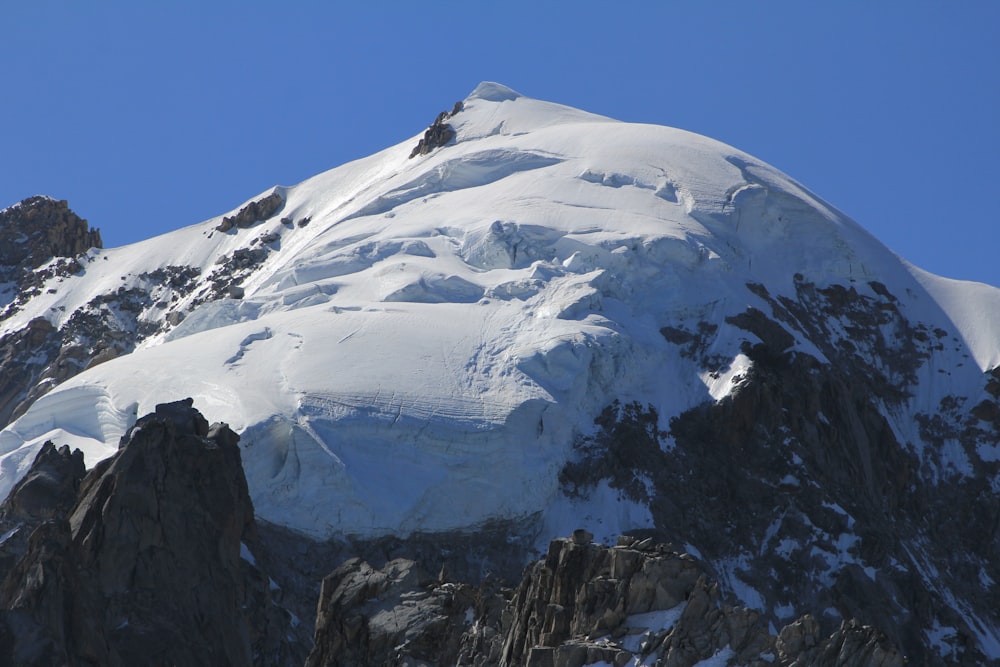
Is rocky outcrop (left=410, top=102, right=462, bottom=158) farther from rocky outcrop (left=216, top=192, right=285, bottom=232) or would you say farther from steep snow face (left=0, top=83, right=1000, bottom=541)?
rocky outcrop (left=216, top=192, right=285, bottom=232)

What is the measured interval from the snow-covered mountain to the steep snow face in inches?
7.0

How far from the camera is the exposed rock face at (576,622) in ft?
152

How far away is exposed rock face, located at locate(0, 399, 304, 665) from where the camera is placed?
59969 millimetres

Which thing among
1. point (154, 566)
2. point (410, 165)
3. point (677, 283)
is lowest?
point (154, 566)

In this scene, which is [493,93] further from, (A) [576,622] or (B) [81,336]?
(A) [576,622]

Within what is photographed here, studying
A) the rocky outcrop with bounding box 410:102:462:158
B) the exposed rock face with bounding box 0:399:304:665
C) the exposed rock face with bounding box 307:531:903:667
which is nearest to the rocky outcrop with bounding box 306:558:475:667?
the exposed rock face with bounding box 307:531:903:667

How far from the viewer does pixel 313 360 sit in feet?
290

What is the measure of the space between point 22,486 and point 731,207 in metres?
48.7

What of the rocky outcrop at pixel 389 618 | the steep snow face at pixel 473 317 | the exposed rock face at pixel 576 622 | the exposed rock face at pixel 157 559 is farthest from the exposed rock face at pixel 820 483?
the exposed rock face at pixel 576 622

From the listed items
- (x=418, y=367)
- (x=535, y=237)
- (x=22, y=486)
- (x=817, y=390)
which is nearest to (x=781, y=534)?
(x=817, y=390)

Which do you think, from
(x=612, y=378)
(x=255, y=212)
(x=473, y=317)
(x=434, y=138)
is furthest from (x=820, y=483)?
(x=255, y=212)

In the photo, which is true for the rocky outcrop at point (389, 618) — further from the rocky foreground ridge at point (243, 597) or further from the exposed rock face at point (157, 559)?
the exposed rock face at point (157, 559)

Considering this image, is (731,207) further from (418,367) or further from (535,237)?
(418,367)

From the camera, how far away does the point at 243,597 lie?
70312 mm
